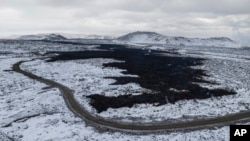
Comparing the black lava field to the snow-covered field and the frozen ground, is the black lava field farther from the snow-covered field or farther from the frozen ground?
the snow-covered field

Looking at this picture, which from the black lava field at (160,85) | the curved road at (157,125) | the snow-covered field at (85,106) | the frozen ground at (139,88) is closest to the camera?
the snow-covered field at (85,106)

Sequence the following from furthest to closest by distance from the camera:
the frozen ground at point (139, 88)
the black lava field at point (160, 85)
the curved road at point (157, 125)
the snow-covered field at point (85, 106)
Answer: the black lava field at point (160, 85) < the frozen ground at point (139, 88) < the curved road at point (157, 125) < the snow-covered field at point (85, 106)

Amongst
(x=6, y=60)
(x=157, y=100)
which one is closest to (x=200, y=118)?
(x=157, y=100)

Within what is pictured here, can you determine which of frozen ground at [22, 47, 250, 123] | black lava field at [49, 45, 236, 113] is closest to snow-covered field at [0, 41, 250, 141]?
frozen ground at [22, 47, 250, 123]

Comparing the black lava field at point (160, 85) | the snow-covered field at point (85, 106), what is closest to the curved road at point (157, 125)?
the snow-covered field at point (85, 106)

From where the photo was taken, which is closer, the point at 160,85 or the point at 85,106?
the point at 85,106

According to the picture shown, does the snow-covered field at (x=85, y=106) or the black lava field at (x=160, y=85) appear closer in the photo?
the snow-covered field at (x=85, y=106)

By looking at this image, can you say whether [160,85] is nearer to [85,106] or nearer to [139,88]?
[139,88]

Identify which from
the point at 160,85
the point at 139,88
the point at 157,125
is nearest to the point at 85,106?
the point at 157,125

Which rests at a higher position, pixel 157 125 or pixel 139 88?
pixel 139 88

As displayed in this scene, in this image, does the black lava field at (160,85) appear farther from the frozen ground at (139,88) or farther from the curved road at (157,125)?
the curved road at (157,125)

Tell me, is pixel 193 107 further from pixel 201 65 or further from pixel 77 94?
pixel 201 65
